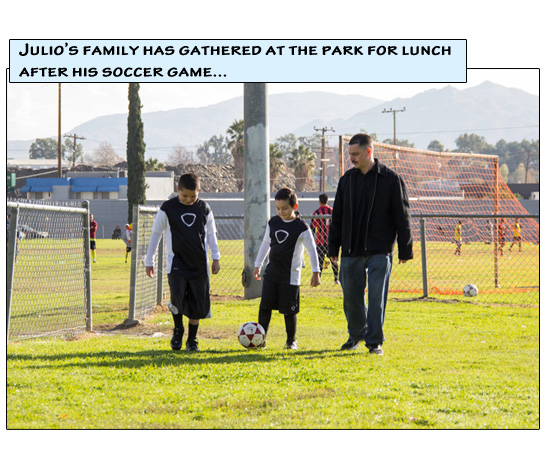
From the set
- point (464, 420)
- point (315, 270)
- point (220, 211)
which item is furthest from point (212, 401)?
point (220, 211)

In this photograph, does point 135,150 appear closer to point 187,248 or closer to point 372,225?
point 187,248

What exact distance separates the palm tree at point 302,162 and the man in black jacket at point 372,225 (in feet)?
264

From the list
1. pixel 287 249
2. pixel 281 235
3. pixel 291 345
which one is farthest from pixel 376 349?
pixel 281 235

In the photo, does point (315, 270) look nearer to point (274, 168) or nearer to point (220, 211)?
point (220, 211)

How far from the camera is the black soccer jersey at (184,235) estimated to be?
24.3ft

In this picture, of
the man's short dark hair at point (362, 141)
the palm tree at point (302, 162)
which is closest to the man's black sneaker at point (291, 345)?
the man's short dark hair at point (362, 141)

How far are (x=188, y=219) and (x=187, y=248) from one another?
0.30 m

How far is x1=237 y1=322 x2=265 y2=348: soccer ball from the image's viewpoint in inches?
301

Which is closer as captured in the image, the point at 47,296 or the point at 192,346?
the point at 192,346

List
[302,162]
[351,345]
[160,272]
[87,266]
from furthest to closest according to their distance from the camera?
[302,162], [160,272], [87,266], [351,345]

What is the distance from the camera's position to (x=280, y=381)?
6.05m

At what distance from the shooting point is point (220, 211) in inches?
2315

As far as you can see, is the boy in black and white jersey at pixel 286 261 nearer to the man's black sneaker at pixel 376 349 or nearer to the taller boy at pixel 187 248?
the taller boy at pixel 187 248

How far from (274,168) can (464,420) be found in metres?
74.3
